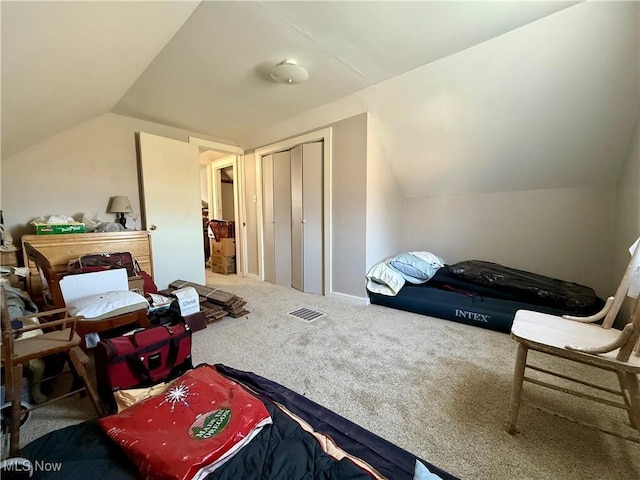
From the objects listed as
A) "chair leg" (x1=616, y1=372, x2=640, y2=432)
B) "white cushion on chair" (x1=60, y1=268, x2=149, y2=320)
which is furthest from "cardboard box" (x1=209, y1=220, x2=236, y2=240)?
"chair leg" (x1=616, y1=372, x2=640, y2=432)

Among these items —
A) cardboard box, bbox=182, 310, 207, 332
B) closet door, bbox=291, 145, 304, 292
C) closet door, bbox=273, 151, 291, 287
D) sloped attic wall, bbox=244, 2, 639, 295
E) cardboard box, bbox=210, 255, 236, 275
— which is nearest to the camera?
sloped attic wall, bbox=244, 2, 639, 295

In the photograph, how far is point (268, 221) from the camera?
4.20 m

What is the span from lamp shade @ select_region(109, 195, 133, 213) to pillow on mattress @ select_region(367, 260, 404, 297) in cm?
294

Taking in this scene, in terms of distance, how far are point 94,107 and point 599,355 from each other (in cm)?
390

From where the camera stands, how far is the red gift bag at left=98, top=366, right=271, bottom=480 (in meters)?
0.88

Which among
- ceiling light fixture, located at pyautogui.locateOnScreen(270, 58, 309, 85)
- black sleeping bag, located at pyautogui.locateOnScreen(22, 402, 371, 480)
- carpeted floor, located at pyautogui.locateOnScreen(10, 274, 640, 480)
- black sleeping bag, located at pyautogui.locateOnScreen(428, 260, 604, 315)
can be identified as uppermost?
ceiling light fixture, located at pyautogui.locateOnScreen(270, 58, 309, 85)

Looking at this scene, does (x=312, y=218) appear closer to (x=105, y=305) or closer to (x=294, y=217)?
(x=294, y=217)

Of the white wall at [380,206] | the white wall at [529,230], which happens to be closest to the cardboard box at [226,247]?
the white wall at [380,206]

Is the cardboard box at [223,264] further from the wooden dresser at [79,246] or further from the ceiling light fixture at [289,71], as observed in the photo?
the ceiling light fixture at [289,71]

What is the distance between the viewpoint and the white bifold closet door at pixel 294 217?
3506 mm

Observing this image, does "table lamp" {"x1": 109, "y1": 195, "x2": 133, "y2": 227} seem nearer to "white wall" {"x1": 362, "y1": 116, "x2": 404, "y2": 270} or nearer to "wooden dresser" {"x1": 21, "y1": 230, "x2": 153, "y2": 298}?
"wooden dresser" {"x1": 21, "y1": 230, "x2": 153, "y2": 298}

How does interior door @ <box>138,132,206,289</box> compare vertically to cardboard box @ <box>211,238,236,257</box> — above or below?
above

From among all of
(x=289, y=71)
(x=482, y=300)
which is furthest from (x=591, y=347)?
(x=289, y=71)

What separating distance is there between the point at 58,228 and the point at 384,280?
3.36 meters
